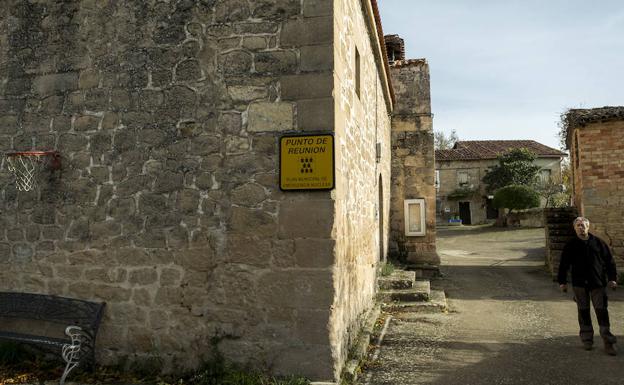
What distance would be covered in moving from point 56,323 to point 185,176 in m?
2.03

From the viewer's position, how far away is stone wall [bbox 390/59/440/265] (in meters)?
11.2

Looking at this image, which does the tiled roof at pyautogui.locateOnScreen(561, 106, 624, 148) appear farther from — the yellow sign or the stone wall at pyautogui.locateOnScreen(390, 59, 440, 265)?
the yellow sign

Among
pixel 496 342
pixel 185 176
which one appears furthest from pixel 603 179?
pixel 185 176

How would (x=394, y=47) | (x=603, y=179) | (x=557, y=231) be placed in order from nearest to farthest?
(x=603, y=179), (x=557, y=231), (x=394, y=47)

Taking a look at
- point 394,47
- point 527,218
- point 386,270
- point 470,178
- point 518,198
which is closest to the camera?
point 386,270

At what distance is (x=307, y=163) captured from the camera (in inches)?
154

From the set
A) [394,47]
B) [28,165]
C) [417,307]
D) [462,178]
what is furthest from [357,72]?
[462,178]

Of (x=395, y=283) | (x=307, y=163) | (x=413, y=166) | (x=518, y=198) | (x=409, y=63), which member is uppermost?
(x=409, y=63)

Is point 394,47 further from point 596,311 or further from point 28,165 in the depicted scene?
point 28,165

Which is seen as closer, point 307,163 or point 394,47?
point 307,163

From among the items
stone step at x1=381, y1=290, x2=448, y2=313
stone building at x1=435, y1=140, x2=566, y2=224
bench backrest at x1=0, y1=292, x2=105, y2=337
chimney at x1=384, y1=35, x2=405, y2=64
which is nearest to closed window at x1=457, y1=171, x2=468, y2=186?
stone building at x1=435, y1=140, x2=566, y2=224

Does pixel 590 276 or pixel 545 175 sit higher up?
pixel 545 175

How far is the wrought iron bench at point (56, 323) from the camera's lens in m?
4.12

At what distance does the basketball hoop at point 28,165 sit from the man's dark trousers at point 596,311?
580 centimetres
